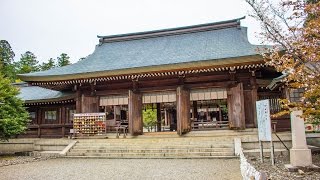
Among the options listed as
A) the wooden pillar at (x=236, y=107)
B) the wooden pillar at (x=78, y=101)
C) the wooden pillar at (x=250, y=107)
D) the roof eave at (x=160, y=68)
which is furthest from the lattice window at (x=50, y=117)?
the wooden pillar at (x=250, y=107)

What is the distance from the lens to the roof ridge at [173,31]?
63.7 ft

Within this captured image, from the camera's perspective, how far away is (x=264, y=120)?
802 cm

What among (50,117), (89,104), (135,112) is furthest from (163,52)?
(50,117)

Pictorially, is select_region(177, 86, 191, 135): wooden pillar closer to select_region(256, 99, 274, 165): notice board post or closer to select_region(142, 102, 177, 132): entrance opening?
select_region(256, 99, 274, 165): notice board post

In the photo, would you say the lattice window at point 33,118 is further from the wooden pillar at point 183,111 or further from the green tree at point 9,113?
the wooden pillar at point 183,111

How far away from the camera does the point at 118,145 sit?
42.7 feet

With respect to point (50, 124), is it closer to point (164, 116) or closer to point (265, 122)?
point (265, 122)

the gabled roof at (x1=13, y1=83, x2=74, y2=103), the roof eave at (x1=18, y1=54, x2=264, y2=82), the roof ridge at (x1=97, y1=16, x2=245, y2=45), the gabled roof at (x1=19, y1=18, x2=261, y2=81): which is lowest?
the gabled roof at (x1=13, y1=83, x2=74, y2=103)

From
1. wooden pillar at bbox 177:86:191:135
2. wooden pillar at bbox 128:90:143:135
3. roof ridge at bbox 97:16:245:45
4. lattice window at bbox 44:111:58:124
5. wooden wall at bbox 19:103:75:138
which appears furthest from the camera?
roof ridge at bbox 97:16:245:45

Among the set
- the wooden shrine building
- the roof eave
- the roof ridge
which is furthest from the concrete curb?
the roof ridge

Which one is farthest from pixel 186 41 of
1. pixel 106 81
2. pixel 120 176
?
pixel 120 176

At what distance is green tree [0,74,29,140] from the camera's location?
13695 mm

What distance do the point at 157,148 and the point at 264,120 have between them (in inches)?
213

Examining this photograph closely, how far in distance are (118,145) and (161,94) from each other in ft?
12.4
